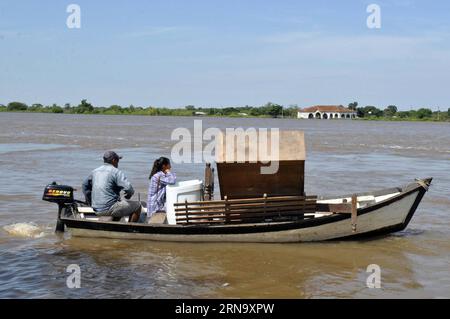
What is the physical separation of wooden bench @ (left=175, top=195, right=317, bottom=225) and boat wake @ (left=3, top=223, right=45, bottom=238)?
3.01 m

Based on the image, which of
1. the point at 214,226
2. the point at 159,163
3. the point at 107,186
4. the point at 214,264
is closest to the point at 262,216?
the point at 214,226

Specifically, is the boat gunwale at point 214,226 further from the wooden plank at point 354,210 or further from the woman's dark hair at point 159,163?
the woman's dark hair at point 159,163

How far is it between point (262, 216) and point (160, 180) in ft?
6.20

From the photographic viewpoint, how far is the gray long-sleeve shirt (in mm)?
9883

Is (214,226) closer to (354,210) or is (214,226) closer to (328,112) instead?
(354,210)

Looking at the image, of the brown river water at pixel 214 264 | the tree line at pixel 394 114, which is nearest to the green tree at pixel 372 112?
the tree line at pixel 394 114

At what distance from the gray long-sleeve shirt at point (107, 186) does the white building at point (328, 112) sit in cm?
13804

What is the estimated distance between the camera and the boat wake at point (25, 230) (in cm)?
1103

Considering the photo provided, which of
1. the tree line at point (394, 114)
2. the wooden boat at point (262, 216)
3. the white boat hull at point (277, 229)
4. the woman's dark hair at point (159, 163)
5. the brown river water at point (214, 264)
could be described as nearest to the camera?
the brown river water at point (214, 264)

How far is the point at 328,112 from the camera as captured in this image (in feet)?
483

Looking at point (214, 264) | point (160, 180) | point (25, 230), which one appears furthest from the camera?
point (25, 230)

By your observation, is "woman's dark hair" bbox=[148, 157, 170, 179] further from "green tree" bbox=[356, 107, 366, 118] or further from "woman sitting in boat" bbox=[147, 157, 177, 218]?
"green tree" bbox=[356, 107, 366, 118]

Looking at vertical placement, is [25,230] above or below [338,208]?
below
